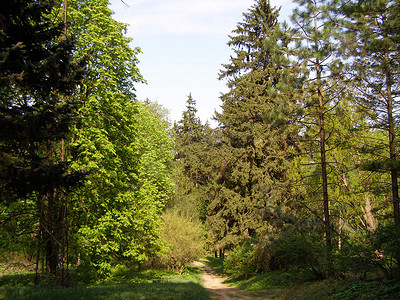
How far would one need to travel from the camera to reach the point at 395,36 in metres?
11.5

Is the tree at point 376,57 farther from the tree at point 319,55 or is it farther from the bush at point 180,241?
the bush at point 180,241

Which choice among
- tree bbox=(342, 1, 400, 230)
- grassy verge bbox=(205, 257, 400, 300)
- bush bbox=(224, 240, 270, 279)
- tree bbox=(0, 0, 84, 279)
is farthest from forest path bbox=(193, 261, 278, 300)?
tree bbox=(0, 0, 84, 279)

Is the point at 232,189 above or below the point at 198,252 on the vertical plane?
above

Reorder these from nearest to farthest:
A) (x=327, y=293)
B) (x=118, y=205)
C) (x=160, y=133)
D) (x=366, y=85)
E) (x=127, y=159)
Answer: (x=327, y=293) → (x=366, y=85) → (x=118, y=205) → (x=127, y=159) → (x=160, y=133)

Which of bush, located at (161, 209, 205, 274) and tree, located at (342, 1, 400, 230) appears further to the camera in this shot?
bush, located at (161, 209, 205, 274)

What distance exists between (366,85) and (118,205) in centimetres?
1228

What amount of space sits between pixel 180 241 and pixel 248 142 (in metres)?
9.18

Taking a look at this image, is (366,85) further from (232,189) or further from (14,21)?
(232,189)

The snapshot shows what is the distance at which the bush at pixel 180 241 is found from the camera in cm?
2384

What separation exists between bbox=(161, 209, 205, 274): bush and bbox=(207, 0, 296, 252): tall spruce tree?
6.47 ft

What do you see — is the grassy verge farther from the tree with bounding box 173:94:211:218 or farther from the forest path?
the tree with bounding box 173:94:211:218

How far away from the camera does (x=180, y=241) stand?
942 inches

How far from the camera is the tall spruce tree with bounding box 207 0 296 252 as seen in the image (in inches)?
925

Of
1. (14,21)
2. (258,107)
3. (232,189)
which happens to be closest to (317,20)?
(258,107)
